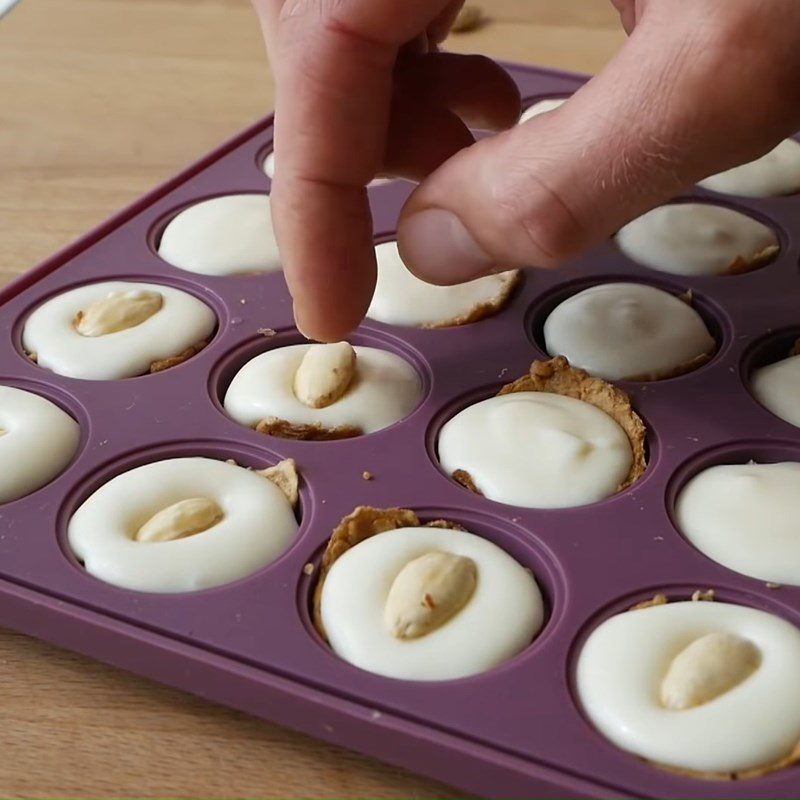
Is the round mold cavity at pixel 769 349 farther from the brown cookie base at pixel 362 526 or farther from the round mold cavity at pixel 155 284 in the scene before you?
the round mold cavity at pixel 155 284

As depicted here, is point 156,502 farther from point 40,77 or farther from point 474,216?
point 40,77

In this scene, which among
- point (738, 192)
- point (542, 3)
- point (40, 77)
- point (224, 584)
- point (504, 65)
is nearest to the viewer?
point (224, 584)

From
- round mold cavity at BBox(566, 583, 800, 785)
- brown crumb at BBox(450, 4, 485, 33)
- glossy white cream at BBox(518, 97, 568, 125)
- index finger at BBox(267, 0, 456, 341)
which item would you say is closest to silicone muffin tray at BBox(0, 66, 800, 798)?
round mold cavity at BBox(566, 583, 800, 785)

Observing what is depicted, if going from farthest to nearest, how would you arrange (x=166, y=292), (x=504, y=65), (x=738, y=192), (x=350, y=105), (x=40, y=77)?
(x=40, y=77) → (x=504, y=65) → (x=738, y=192) → (x=166, y=292) → (x=350, y=105)

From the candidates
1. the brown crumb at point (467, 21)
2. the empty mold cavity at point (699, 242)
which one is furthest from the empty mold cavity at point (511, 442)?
the brown crumb at point (467, 21)

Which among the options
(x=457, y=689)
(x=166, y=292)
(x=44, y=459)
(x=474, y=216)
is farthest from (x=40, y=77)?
(x=457, y=689)

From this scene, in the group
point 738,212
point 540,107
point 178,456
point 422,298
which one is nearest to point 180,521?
point 178,456

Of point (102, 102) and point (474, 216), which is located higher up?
point (474, 216)
